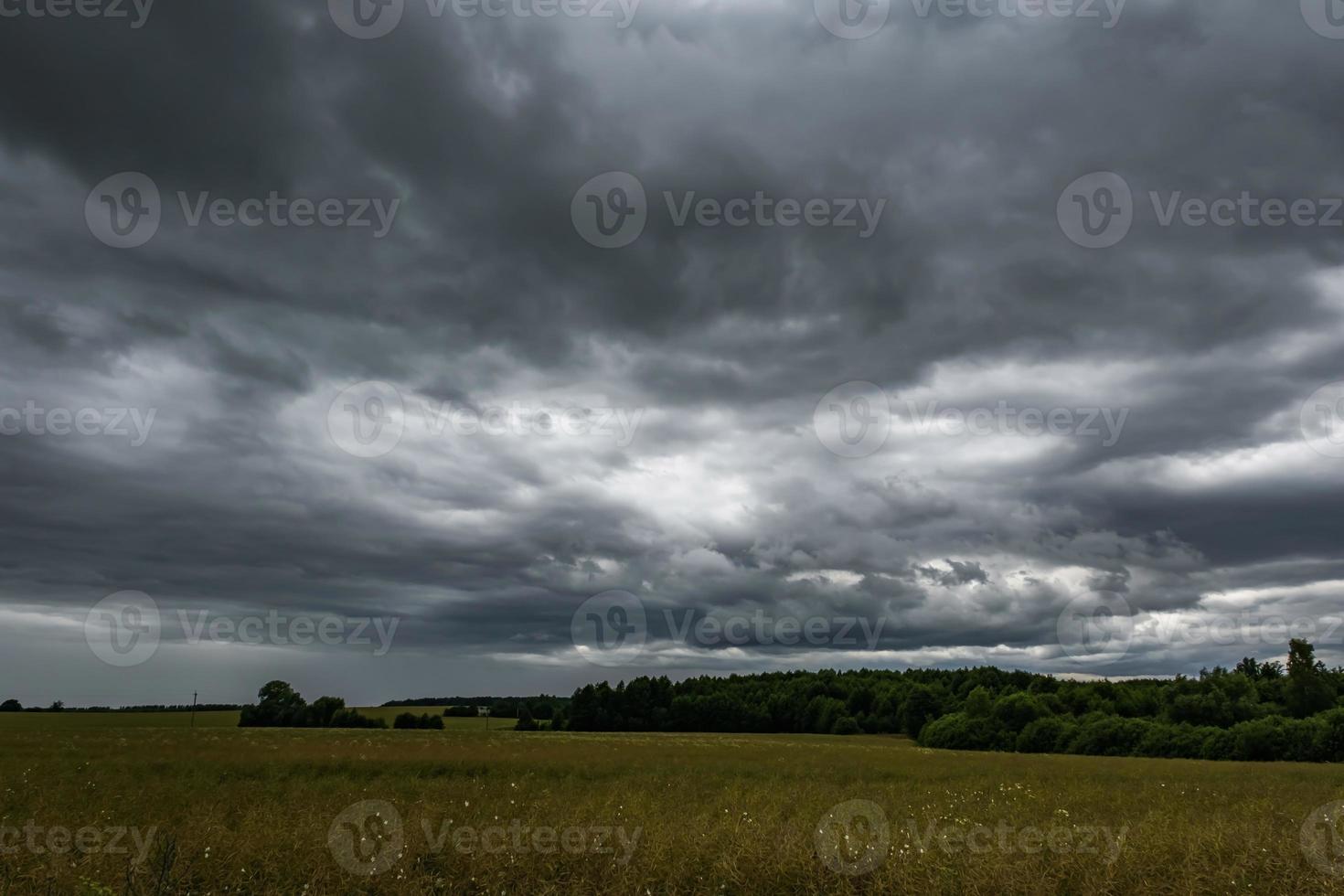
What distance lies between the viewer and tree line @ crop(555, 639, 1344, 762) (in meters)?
68.9

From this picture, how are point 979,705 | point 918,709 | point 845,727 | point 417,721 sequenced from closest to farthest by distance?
point 979,705
point 417,721
point 918,709
point 845,727

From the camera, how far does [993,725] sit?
9675 centimetres

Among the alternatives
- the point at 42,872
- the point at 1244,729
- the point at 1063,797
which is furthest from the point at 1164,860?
the point at 1244,729

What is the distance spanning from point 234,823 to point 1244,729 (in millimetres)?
77459

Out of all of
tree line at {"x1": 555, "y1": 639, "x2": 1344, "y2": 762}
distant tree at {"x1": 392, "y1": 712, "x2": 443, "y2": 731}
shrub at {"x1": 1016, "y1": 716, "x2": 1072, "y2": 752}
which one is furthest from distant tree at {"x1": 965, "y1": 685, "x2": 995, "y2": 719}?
distant tree at {"x1": 392, "y1": 712, "x2": 443, "y2": 731}

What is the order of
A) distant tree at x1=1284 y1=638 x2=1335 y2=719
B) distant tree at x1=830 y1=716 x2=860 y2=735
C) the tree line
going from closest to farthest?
the tree line, distant tree at x1=1284 y1=638 x2=1335 y2=719, distant tree at x1=830 y1=716 x2=860 y2=735

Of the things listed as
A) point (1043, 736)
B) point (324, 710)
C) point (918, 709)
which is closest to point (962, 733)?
point (1043, 736)

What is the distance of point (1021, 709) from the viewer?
96.7m

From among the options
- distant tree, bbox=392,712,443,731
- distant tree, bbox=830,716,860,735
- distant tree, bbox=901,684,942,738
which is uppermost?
distant tree, bbox=392,712,443,731

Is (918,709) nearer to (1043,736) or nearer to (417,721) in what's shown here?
(1043,736)

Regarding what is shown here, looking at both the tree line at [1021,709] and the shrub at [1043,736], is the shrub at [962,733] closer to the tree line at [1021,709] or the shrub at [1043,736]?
the tree line at [1021,709]

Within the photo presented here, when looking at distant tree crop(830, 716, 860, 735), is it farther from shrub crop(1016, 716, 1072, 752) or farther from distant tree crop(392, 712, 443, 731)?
distant tree crop(392, 712, 443, 731)

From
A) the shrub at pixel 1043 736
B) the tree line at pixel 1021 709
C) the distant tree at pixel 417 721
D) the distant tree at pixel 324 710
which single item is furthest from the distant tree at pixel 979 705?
the distant tree at pixel 324 710

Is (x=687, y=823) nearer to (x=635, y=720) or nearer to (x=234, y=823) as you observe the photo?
(x=234, y=823)
